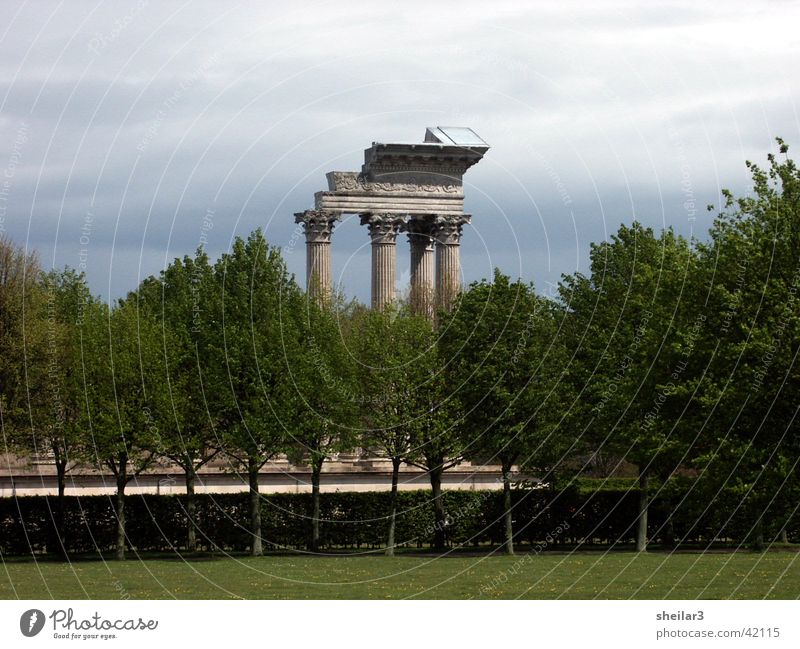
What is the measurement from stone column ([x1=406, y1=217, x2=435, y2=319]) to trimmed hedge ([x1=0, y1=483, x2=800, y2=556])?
21.3 meters

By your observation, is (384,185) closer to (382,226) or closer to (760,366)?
(382,226)

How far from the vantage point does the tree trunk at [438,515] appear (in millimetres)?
66438

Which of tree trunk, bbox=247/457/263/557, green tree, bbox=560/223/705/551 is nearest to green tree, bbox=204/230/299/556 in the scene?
tree trunk, bbox=247/457/263/557

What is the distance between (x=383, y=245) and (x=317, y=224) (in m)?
4.20

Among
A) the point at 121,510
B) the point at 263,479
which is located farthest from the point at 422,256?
the point at 121,510

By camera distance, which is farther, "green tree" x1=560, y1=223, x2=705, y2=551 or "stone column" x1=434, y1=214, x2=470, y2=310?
"stone column" x1=434, y1=214, x2=470, y2=310

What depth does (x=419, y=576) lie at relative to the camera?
47625 millimetres

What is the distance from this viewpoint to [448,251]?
298 ft

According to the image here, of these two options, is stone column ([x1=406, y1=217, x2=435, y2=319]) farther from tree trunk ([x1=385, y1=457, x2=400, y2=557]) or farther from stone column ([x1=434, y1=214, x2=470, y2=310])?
tree trunk ([x1=385, y1=457, x2=400, y2=557])

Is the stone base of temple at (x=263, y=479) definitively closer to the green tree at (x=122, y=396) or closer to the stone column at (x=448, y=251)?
the green tree at (x=122, y=396)

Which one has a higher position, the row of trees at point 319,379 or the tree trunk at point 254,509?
the row of trees at point 319,379

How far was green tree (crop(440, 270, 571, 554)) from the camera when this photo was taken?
63188mm

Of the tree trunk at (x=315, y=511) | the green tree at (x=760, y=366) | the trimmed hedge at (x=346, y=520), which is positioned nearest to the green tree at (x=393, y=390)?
the trimmed hedge at (x=346, y=520)
